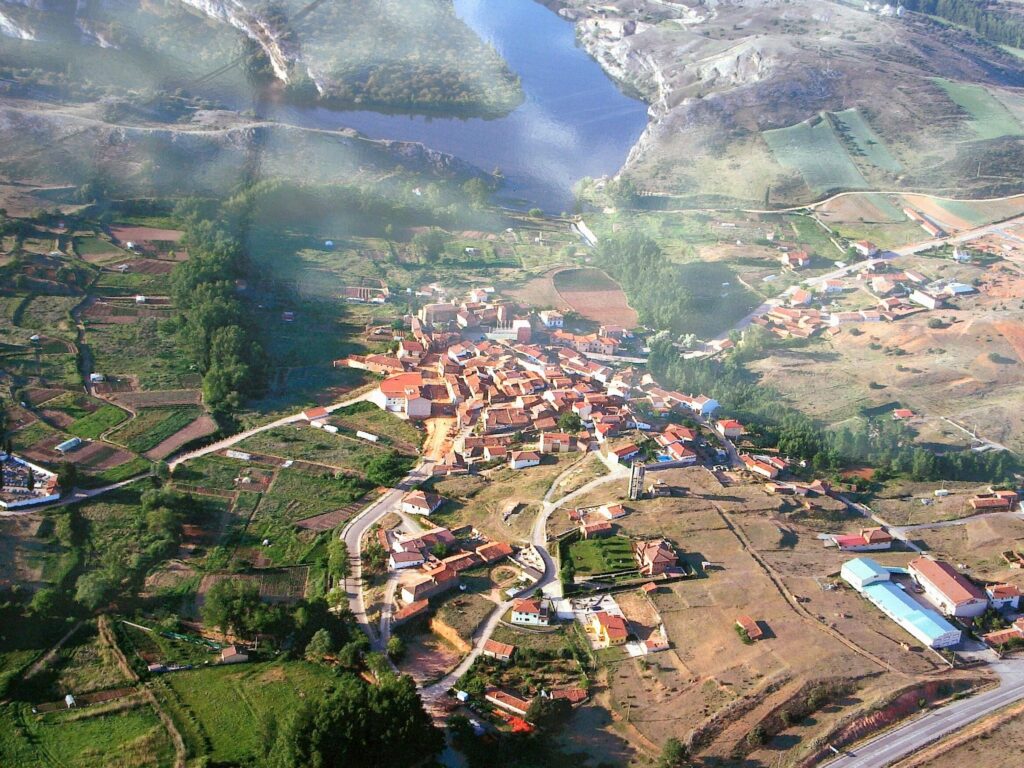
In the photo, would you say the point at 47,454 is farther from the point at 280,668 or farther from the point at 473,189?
the point at 473,189

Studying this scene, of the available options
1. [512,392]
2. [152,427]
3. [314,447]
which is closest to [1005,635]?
[512,392]

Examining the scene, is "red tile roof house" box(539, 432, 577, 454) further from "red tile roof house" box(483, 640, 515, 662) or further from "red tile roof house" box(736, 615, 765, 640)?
"red tile roof house" box(483, 640, 515, 662)

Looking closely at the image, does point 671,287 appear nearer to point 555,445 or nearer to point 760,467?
point 760,467

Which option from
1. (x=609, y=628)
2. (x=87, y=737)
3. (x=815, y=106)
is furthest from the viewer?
(x=815, y=106)

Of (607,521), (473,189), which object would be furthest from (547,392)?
(473,189)

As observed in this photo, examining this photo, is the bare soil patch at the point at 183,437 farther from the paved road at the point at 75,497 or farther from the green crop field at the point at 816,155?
the green crop field at the point at 816,155

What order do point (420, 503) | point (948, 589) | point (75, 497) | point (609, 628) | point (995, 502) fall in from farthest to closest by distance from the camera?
point (995, 502), point (420, 503), point (75, 497), point (948, 589), point (609, 628)

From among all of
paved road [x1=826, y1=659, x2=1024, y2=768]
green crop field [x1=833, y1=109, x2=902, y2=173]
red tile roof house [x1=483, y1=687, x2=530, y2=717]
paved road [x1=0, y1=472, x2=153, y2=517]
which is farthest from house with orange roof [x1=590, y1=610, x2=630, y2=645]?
green crop field [x1=833, y1=109, x2=902, y2=173]
